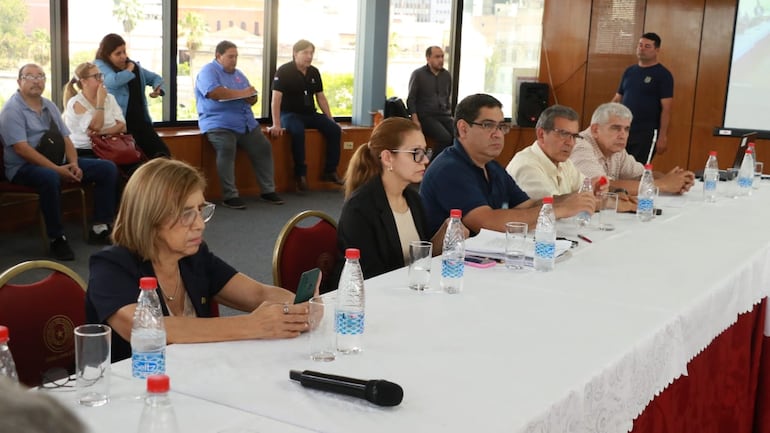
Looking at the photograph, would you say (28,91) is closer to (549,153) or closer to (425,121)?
(549,153)

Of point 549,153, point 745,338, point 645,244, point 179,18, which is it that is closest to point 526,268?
point 645,244

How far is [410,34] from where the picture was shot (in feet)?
33.2

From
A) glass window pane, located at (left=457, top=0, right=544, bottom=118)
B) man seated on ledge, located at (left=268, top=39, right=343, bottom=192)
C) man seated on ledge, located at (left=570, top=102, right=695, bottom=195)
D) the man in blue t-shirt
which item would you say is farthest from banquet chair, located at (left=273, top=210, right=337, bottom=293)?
glass window pane, located at (left=457, top=0, right=544, bottom=118)

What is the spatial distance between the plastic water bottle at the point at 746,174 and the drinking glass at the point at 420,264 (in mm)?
3079

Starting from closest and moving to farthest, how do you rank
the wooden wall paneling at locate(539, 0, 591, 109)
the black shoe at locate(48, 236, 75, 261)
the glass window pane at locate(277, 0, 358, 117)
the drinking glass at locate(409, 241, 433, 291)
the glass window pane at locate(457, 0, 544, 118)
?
1. the drinking glass at locate(409, 241, 433, 291)
2. the black shoe at locate(48, 236, 75, 261)
3. the glass window pane at locate(277, 0, 358, 117)
4. the wooden wall paneling at locate(539, 0, 591, 109)
5. the glass window pane at locate(457, 0, 544, 118)

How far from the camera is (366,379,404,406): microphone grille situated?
1.65 metres

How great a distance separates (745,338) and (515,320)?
4.63ft

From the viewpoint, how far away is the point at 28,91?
5680 millimetres

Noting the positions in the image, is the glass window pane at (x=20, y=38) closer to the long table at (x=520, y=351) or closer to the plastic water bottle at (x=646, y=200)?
the plastic water bottle at (x=646, y=200)

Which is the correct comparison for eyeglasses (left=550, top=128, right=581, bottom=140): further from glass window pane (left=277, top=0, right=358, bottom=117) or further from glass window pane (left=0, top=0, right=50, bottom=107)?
glass window pane (left=277, top=0, right=358, bottom=117)

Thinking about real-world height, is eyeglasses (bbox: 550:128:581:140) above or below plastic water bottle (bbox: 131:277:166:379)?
above

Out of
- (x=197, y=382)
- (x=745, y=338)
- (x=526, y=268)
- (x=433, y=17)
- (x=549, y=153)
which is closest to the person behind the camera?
(x=197, y=382)

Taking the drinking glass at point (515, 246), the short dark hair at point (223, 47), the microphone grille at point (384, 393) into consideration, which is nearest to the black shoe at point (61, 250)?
the short dark hair at point (223, 47)

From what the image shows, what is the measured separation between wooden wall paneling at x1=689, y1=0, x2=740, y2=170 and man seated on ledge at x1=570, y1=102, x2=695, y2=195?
5.05m
